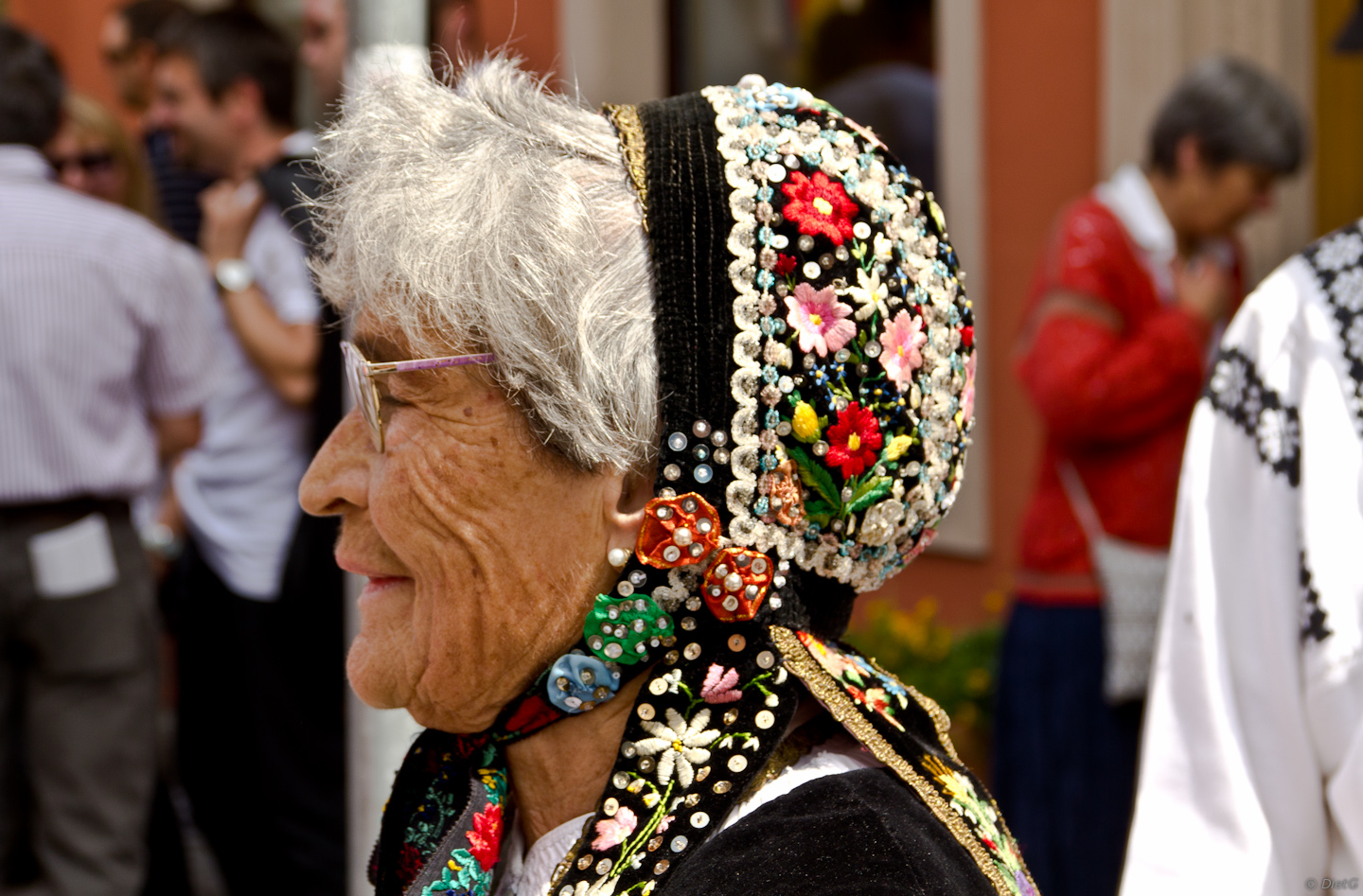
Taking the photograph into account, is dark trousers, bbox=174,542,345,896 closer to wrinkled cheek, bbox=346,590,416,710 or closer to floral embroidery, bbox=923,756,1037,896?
wrinkled cheek, bbox=346,590,416,710

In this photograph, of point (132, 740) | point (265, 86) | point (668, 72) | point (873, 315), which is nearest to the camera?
point (873, 315)

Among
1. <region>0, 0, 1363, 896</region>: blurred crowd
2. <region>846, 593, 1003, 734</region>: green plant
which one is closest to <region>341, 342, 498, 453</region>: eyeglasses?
<region>0, 0, 1363, 896</region>: blurred crowd

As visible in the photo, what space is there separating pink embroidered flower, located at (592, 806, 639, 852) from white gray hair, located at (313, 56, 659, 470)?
0.34 metres

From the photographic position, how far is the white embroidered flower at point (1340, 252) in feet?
6.51

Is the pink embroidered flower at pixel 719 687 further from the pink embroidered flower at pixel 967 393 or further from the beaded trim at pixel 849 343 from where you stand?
the pink embroidered flower at pixel 967 393

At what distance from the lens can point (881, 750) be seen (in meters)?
1.50

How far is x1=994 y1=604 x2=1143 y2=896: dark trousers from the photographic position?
3.85 m

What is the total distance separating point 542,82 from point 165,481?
161 inches

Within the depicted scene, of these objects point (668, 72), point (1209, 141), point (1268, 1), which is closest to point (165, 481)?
point (668, 72)

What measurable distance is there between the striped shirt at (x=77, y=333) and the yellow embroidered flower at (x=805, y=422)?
2897mm

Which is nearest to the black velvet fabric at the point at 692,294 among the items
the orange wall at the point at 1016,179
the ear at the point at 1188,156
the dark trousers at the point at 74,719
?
the ear at the point at 1188,156

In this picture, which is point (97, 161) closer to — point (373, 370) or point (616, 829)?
point (373, 370)

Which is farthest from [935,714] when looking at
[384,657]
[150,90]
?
[150,90]

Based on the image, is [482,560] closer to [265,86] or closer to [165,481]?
[265,86]
